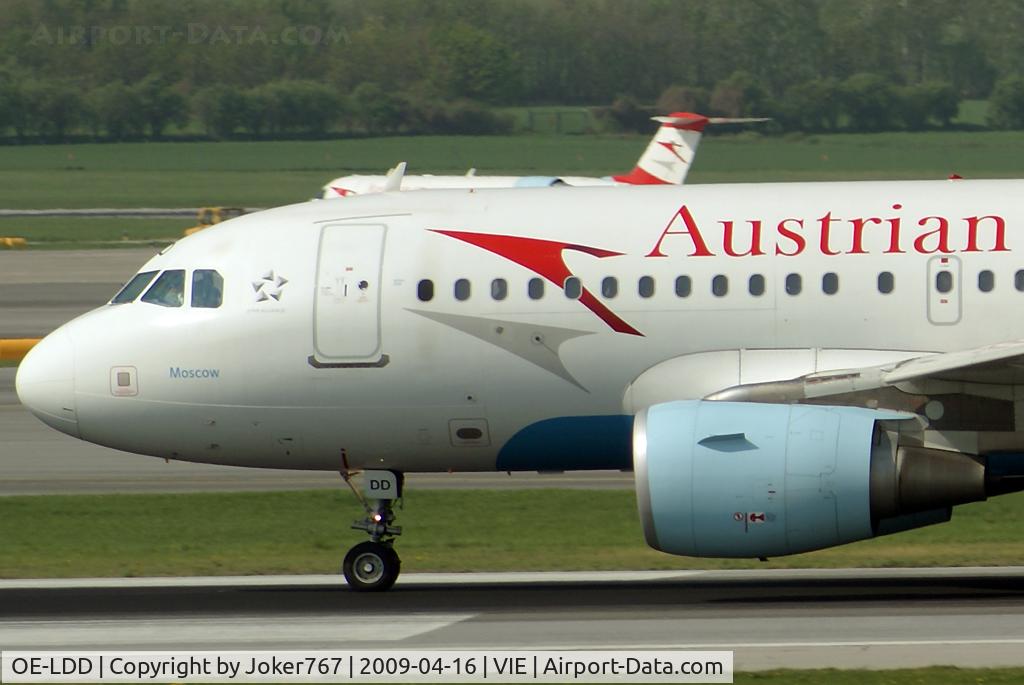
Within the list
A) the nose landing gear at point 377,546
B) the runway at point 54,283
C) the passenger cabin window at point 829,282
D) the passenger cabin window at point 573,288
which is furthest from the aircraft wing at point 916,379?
the runway at point 54,283

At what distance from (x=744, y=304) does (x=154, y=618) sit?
5.88 m

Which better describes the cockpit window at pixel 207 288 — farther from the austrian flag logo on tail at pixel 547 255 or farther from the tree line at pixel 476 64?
the tree line at pixel 476 64

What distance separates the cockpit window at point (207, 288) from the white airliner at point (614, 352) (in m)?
0.02

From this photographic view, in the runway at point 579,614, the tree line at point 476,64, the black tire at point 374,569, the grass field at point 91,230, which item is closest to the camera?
the runway at point 579,614

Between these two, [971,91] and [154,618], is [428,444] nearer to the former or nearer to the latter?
[154,618]

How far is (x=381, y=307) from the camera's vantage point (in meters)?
18.2

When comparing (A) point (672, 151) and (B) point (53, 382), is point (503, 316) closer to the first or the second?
(B) point (53, 382)

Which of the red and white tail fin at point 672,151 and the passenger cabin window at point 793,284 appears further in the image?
the red and white tail fin at point 672,151

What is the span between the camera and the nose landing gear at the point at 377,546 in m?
18.7

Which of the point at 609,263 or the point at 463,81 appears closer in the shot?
the point at 609,263

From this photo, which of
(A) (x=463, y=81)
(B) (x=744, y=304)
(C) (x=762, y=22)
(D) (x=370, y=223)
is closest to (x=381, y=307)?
(D) (x=370, y=223)

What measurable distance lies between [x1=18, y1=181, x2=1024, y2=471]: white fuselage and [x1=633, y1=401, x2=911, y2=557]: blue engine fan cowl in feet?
3.76

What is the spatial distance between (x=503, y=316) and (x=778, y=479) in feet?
10.5

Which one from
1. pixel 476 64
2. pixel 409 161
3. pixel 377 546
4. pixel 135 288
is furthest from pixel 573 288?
pixel 476 64
